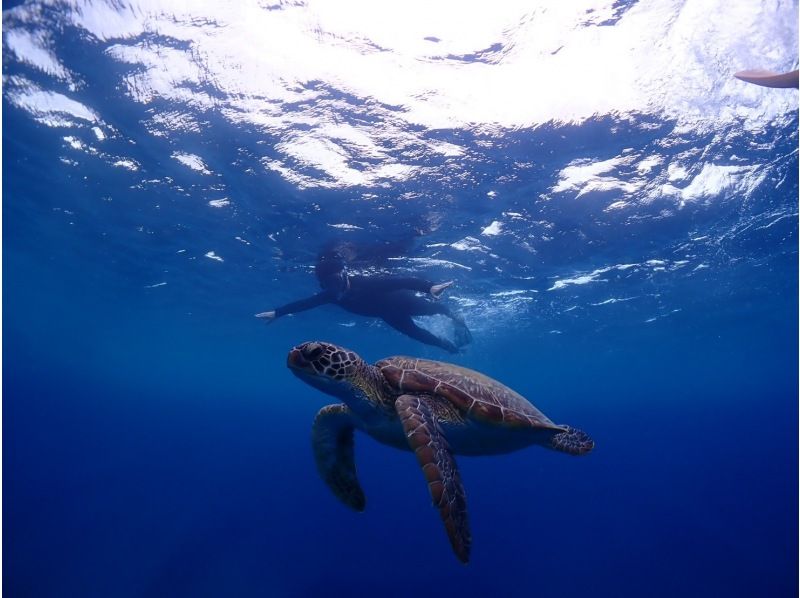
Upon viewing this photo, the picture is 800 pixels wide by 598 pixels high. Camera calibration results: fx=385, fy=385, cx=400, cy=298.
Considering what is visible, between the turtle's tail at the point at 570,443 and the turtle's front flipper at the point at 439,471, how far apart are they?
2468 millimetres

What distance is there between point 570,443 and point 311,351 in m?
4.05

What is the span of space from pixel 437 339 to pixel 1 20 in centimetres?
1489

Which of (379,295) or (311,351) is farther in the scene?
(379,295)

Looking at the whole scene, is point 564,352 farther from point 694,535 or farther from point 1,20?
point 1,20

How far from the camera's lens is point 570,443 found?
564cm

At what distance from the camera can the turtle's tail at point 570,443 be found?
557cm

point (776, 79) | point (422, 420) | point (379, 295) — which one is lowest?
point (422, 420)

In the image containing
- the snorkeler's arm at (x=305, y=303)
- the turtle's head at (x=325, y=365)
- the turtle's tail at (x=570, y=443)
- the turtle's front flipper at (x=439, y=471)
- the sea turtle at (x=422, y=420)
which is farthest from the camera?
the snorkeler's arm at (x=305, y=303)

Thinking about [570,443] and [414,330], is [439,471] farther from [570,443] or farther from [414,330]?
[414,330]

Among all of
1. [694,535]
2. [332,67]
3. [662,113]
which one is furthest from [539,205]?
[694,535]

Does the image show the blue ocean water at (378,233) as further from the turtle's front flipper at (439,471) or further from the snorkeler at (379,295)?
the turtle's front flipper at (439,471)

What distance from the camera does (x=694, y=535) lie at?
13.2m

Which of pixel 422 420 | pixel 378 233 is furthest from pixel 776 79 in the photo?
pixel 378 233

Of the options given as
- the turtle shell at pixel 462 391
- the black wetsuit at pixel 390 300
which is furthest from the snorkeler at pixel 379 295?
the turtle shell at pixel 462 391
